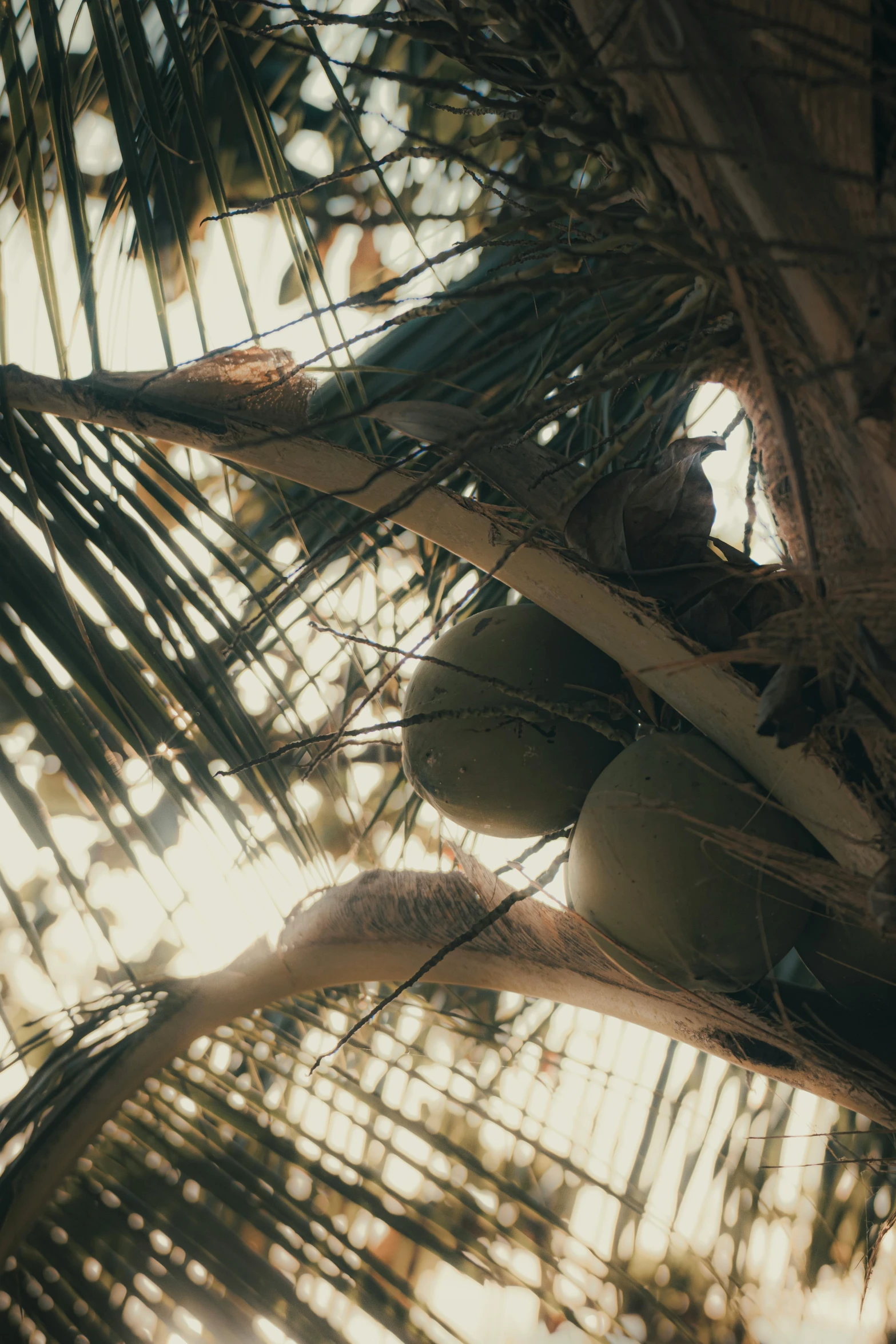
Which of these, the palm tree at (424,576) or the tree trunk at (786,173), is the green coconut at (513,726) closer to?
the palm tree at (424,576)

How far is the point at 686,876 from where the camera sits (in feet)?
2.02

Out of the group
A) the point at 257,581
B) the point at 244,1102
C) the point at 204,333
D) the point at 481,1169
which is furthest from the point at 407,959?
the point at 257,581

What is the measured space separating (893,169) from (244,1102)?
3.62 ft

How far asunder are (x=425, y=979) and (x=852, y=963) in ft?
1.31

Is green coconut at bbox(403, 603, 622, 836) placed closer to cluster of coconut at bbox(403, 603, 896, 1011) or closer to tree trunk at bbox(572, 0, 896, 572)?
cluster of coconut at bbox(403, 603, 896, 1011)

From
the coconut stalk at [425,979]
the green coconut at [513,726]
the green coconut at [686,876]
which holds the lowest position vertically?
the coconut stalk at [425,979]

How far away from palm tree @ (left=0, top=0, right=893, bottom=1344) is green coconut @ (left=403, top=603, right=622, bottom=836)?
70 millimetres

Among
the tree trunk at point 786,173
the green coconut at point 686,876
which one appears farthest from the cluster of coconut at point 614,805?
the tree trunk at point 786,173

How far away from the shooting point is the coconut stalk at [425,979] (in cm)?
65

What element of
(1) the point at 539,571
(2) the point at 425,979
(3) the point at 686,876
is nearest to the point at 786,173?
(1) the point at 539,571

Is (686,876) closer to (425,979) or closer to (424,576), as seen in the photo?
(425,979)

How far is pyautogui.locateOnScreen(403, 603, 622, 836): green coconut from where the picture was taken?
0.71 metres

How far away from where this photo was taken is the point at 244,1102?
1.11m

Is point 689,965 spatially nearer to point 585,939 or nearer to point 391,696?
point 585,939
